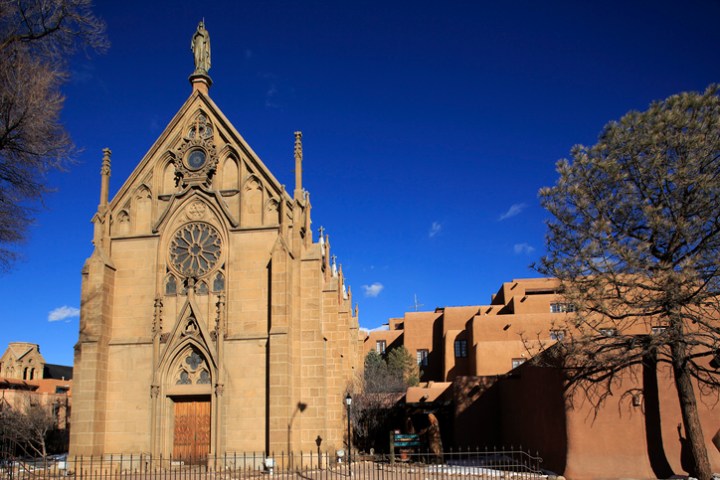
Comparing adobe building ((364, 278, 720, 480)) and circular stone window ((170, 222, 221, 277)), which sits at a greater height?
circular stone window ((170, 222, 221, 277))

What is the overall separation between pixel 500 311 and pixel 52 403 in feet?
111

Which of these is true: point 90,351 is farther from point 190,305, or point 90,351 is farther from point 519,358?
point 519,358

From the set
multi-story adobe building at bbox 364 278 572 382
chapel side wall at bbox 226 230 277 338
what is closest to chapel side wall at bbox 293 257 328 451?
chapel side wall at bbox 226 230 277 338

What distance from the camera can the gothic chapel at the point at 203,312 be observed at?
24797 mm

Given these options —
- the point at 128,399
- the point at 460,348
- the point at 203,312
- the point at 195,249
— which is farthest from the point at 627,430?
the point at 460,348

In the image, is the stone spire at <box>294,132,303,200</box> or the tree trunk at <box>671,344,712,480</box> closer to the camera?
the tree trunk at <box>671,344,712,480</box>

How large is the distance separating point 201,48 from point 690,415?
24.4 m

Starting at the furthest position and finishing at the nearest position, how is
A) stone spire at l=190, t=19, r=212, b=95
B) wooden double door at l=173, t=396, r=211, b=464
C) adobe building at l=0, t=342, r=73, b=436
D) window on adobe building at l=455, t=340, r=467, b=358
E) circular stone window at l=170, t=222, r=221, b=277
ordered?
window on adobe building at l=455, t=340, r=467, b=358
adobe building at l=0, t=342, r=73, b=436
stone spire at l=190, t=19, r=212, b=95
circular stone window at l=170, t=222, r=221, b=277
wooden double door at l=173, t=396, r=211, b=464

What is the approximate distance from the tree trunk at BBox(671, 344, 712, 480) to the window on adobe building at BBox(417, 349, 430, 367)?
3986 centimetres

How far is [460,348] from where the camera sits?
50.9 meters

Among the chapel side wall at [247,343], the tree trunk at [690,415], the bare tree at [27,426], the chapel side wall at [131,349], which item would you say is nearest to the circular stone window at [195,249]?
the chapel side wall at [247,343]

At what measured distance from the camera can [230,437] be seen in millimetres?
24531

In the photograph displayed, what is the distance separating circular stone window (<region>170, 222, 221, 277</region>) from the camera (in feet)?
87.8

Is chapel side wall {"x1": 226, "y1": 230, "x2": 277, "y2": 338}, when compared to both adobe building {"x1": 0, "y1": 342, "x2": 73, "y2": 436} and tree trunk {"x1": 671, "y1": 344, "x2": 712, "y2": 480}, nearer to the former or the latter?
tree trunk {"x1": 671, "y1": 344, "x2": 712, "y2": 480}
